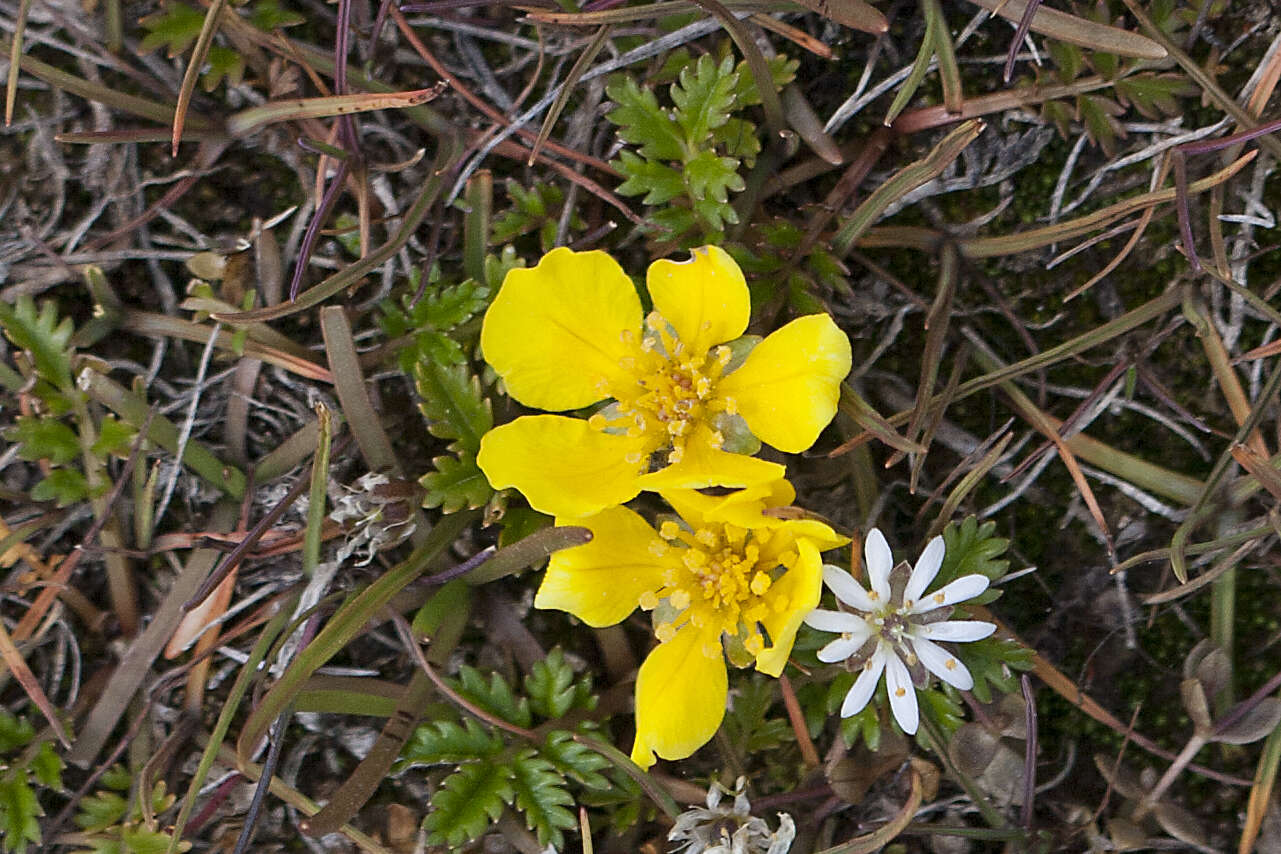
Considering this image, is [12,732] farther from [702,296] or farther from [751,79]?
[751,79]

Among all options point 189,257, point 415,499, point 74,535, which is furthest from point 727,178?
point 74,535

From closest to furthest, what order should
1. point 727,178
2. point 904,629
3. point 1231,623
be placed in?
point 904,629 < point 727,178 < point 1231,623

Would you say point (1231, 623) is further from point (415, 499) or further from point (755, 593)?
point (415, 499)

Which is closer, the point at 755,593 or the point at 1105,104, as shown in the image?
the point at 755,593

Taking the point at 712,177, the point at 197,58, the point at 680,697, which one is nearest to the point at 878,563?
the point at 680,697

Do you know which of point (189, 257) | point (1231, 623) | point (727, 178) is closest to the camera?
point (727, 178)
